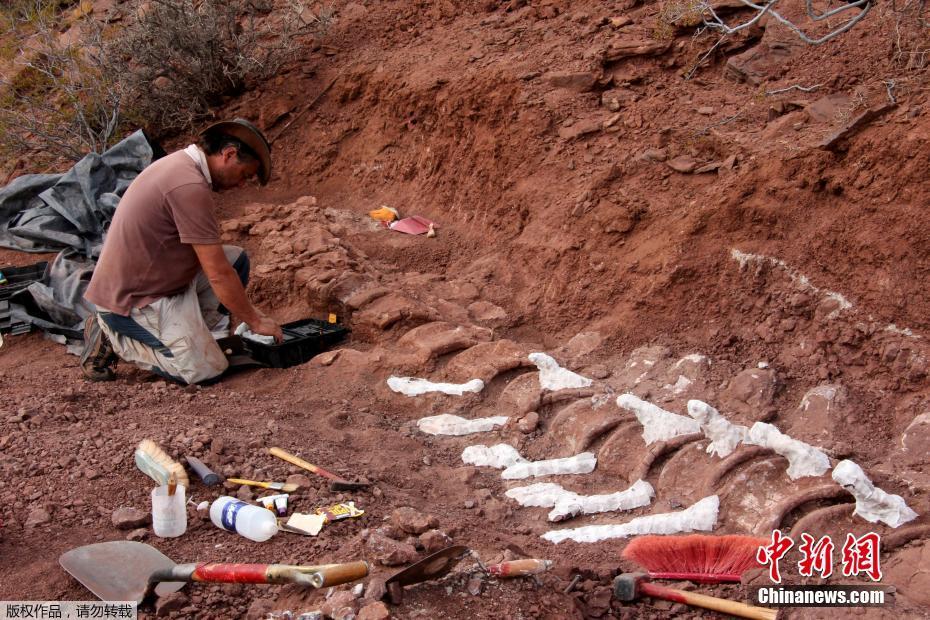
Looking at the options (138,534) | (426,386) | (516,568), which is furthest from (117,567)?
(426,386)

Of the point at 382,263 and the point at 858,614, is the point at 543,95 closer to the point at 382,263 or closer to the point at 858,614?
the point at 382,263

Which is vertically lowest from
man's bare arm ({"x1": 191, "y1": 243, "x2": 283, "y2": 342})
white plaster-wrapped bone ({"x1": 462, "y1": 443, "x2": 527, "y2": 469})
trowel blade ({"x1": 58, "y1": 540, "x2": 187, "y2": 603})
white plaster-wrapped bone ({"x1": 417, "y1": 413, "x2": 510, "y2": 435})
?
white plaster-wrapped bone ({"x1": 462, "y1": 443, "x2": 527, "y2": 469})

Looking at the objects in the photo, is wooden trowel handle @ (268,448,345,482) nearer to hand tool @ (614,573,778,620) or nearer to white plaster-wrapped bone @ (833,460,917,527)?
hand tool @ (614,573,778,620)

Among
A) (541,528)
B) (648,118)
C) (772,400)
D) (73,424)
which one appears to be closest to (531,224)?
(648,118)

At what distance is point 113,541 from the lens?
241 centimetres

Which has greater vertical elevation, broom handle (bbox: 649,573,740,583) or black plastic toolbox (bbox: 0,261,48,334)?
black plastic toolbox (bbox: 0,261,48,334)

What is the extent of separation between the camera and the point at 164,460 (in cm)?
283

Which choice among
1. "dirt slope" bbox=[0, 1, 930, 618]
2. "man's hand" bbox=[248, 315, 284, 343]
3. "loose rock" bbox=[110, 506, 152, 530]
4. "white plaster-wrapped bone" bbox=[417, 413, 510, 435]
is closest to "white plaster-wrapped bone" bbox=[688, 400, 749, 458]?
"dirt slope" bbox=[0, 1, 930, 618]

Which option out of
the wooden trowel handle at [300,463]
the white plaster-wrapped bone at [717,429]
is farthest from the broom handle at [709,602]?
the wooden trowel handle at [300,463]

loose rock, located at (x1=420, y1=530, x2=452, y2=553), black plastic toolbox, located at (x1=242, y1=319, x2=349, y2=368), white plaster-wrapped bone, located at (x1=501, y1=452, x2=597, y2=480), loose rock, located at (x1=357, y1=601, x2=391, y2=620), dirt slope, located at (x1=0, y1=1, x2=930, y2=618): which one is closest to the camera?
loose rock, located at (x1=357, y1=601, x2=391, y2=620)

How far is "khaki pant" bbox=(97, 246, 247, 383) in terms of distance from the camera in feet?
13.1

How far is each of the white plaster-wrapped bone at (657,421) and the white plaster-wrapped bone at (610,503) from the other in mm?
247

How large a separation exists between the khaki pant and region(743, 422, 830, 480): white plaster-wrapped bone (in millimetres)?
2773

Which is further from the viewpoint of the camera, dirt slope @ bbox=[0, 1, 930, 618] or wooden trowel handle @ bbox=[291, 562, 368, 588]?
dirt slope @ bbox=[0, 1, 930, 618]
